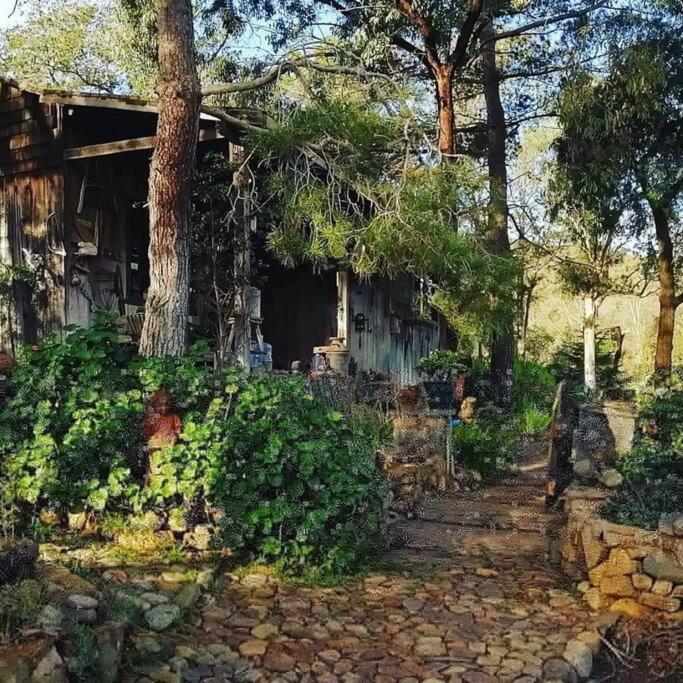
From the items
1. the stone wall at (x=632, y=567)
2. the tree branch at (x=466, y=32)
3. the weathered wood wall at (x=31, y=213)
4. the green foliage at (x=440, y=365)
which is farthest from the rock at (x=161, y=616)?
the tree branch at (x=466, y=32)

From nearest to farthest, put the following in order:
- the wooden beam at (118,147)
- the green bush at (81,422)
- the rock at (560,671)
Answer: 1. the rock at (560,671)
2. the green bush at (81,422)
3. the wooden beam at (118,147)

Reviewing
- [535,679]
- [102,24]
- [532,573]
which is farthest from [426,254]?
[102,24]

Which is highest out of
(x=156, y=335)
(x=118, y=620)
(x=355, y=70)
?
(x=355, y=70)

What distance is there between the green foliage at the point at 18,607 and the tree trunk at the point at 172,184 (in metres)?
3.13

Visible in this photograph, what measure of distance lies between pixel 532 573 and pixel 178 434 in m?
2.70

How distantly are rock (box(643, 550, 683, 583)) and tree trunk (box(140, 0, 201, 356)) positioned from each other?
400 centimetres

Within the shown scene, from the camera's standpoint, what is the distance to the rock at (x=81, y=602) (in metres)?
3.26

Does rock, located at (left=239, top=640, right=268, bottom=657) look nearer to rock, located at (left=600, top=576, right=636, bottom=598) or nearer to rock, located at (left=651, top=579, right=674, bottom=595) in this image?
rock, located at (left=600, top=576, right=636, bottom=598)

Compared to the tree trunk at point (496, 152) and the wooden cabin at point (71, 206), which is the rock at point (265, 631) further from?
the tree trunk at point (496, 152)

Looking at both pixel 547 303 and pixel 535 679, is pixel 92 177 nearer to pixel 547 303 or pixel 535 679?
pixel 535 679

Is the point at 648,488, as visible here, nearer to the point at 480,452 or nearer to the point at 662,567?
the point at 662,567

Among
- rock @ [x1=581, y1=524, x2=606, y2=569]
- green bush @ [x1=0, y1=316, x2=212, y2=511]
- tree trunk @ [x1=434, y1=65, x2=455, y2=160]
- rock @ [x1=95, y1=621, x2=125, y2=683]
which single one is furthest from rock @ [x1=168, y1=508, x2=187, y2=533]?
tree trunk @ [x1=434, y1=65, x2=455, y2=160]

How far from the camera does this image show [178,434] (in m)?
4.91

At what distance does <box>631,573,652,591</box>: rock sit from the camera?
4.12 metres
